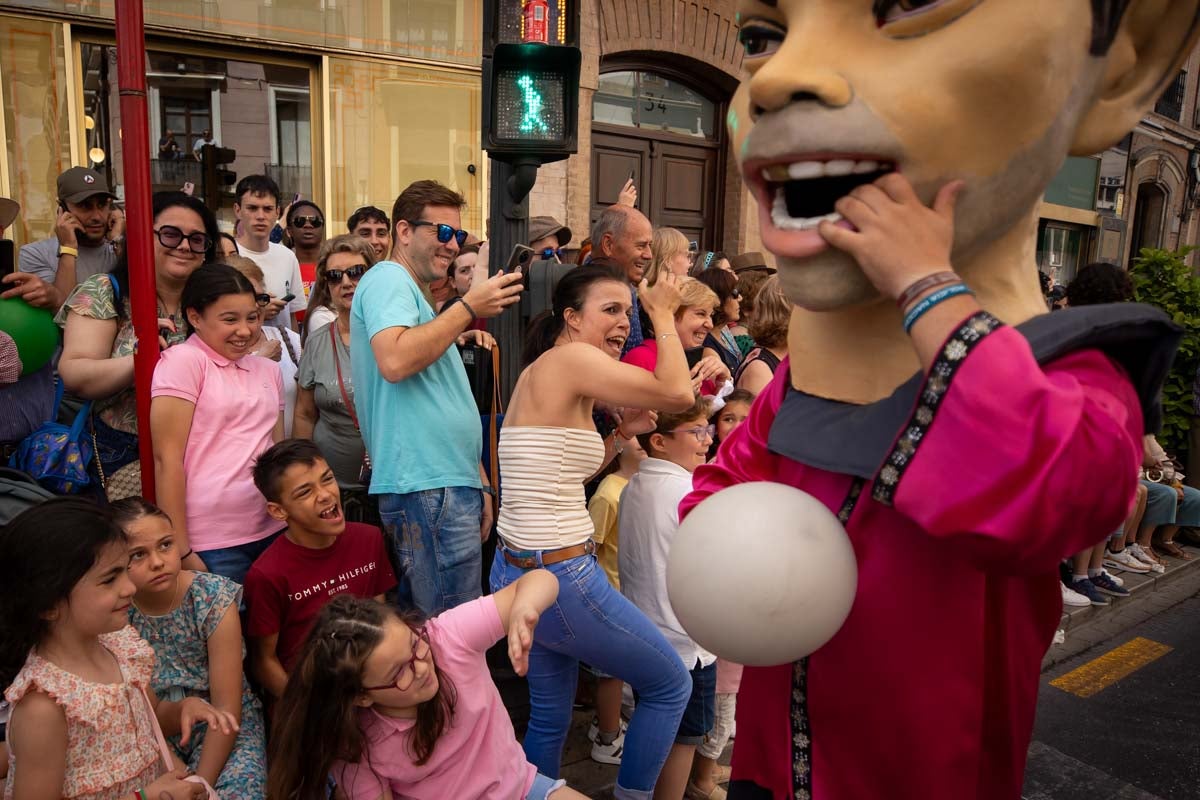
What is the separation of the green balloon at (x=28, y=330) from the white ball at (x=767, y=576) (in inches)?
101

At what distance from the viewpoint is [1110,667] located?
4.29 metres

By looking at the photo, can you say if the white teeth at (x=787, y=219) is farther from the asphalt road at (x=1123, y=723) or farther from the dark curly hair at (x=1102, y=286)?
the dark curly hair at (x=1102, y=286)

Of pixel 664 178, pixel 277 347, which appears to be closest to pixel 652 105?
pixel 664 178

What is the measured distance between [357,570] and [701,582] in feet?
6.19

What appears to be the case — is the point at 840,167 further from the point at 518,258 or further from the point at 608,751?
the point at 608,751

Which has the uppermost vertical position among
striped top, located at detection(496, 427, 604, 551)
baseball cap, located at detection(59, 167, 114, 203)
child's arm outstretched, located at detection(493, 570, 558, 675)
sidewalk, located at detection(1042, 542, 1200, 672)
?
baseball cap, located at detection(59, 167, 114, 203)

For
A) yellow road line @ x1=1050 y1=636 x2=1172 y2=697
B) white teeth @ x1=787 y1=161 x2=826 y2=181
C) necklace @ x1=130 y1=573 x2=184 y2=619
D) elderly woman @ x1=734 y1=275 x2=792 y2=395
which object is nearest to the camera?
white teeth @ x1=787 y1=161 x2=826 y2=181

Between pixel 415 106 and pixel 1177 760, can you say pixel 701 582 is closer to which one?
pixel 1177 760

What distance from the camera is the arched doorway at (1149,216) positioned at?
17.1 metres

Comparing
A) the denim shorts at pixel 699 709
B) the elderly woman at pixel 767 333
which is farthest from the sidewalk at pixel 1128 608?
the denim shorts at pixel 699 709

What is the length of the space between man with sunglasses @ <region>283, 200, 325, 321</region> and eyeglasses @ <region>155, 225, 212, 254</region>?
83.4 inches

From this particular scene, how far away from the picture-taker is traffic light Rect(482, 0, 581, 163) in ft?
10.4

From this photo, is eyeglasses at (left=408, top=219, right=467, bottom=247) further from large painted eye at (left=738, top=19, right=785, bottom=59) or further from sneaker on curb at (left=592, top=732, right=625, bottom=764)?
sneaker on curb at (left=592, top=732, right=625, bottom=764)

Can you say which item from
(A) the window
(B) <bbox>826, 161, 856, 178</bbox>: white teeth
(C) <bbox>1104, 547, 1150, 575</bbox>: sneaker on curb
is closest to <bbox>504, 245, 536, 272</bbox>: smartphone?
(B) <bbox>826, 161, 856, 178</bbox>: white teeth
